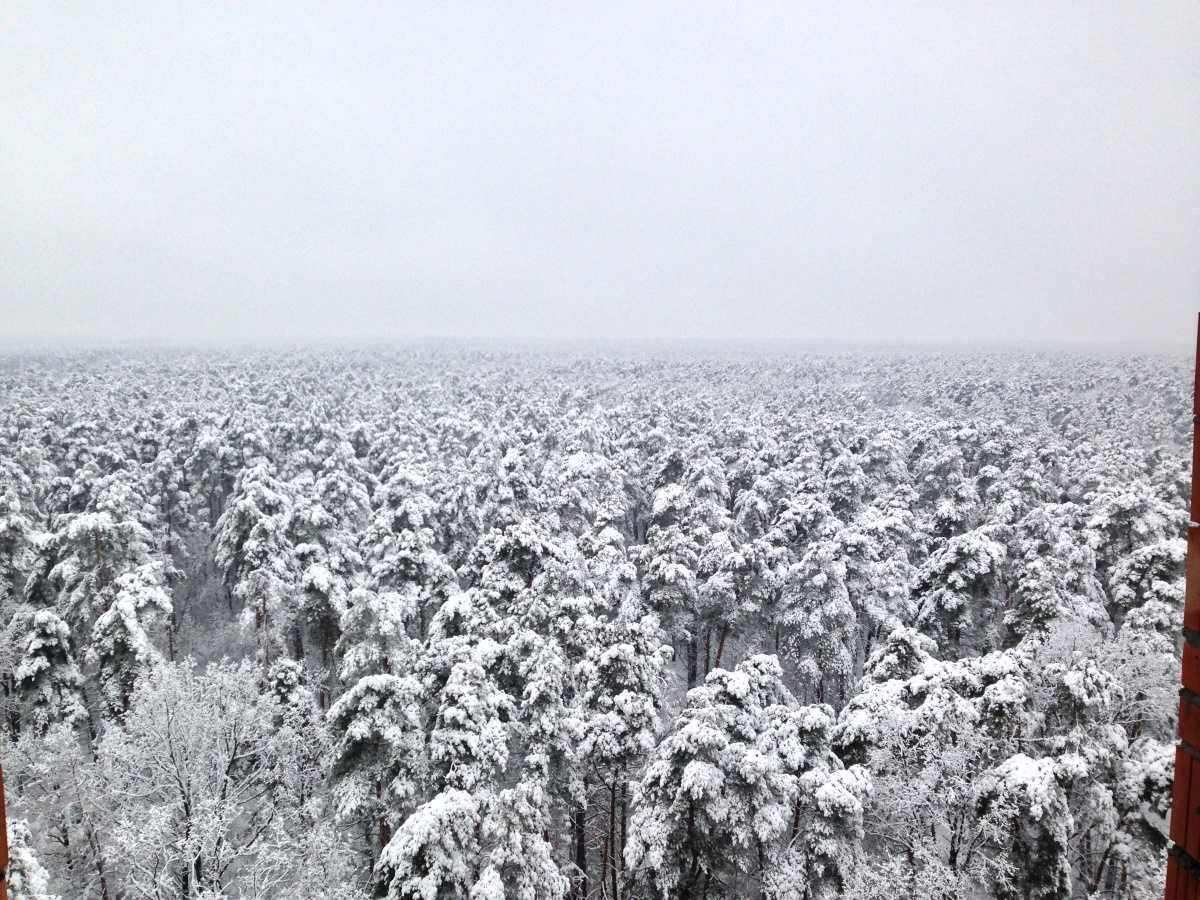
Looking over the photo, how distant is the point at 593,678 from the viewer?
16766mm

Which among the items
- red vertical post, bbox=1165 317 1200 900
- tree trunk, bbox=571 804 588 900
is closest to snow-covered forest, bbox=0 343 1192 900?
tree trunk, bbox=571 804 588 900

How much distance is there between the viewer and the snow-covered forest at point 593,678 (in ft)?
40.0

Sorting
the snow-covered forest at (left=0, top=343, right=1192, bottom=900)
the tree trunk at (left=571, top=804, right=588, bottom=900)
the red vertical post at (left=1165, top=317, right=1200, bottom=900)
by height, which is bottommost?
the tree trunk at (left=571, top=804, right=588, bottom=900)

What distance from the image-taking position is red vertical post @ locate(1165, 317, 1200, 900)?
212 cm

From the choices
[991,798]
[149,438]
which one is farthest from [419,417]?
[991,798]

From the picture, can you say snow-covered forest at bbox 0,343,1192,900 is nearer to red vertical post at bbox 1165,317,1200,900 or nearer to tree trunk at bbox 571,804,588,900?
tree trunk at bbox 571,804,588,900

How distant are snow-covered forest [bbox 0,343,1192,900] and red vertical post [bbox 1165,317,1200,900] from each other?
399cm

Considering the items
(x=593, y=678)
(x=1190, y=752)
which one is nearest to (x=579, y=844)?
(x=593, y=678)

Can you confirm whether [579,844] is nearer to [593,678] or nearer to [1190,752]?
[593,678]

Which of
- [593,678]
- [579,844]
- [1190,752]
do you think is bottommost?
[579,844]

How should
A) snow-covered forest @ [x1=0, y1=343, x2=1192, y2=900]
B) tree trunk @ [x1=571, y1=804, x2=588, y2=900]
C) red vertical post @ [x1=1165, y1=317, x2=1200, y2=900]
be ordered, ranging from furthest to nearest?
tree trunk @ [x1=571, y1=804, x2=588, y2=900]
snow-covered forest @ [x1=0, y1=343, x2=1192, y2=900]
red vertical post @ [x1=1165, y1=317, x2=1200, y2=900]

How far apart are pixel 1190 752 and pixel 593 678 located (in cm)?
1551

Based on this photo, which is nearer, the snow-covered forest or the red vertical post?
the red vertical post

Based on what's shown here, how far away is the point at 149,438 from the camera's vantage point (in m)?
40.8
